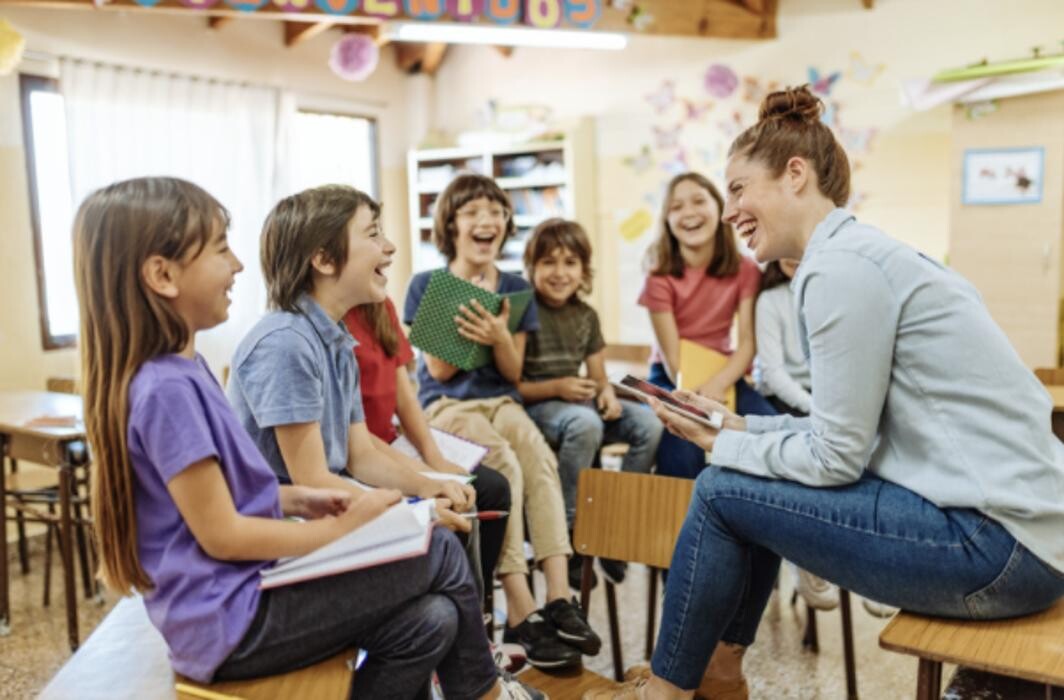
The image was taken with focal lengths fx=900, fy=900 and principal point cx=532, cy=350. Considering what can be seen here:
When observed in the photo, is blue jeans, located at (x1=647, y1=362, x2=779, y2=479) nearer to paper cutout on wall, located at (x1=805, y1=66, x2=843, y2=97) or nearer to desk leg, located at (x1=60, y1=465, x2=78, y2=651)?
desk leg, located at (x1=60, y1=465, x2=78, y2=651)

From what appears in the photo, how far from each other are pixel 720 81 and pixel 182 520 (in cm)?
472

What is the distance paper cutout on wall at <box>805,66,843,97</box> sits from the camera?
16.1ft

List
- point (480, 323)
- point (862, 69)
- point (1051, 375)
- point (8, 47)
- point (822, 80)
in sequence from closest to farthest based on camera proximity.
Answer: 1. point (480, 323)
2. point (1051, 375)
3. point (8, 47)
4. point (862, 69)
5. point (822, 80)

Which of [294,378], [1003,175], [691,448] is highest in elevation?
[1003,175]

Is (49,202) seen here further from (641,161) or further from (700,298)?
(641,161)

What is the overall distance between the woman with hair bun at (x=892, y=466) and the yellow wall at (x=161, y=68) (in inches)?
103

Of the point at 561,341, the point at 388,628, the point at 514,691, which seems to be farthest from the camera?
the point at 561,341

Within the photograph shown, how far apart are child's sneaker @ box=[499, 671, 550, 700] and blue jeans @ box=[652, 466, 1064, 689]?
25cm

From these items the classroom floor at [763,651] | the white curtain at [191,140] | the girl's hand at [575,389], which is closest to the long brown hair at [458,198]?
the girl's hand at [575,389]

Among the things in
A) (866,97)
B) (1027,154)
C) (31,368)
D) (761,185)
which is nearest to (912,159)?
(866,97)

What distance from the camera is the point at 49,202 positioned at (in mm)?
4223

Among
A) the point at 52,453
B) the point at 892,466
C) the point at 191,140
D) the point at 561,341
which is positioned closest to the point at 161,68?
the point at 191,140

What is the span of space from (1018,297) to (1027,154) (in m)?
0.63

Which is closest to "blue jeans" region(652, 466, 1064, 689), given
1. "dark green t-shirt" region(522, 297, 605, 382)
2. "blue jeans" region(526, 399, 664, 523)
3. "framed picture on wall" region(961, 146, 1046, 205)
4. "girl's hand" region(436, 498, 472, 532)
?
"girl's hand" region(436, 498, 472, 532)
